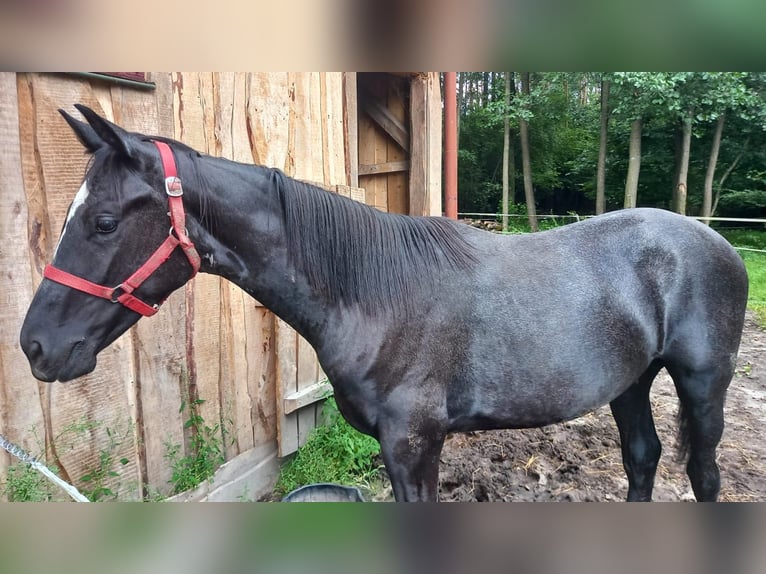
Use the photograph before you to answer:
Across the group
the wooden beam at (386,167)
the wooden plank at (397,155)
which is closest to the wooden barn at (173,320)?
the wooden plank at (397,155)

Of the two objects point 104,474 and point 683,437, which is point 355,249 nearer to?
point 104,474

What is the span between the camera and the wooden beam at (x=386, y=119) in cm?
383

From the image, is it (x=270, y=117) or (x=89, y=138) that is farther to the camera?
(x=270, y=117)

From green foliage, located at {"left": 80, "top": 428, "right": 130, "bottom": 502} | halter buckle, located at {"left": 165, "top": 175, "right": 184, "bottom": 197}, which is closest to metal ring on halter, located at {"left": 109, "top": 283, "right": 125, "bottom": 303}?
halter buckle, located at {"left": 165, "top": 175, "right": 184, "bottom": 197}

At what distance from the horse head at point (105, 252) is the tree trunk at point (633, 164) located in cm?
229

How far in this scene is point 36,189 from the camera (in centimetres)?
160

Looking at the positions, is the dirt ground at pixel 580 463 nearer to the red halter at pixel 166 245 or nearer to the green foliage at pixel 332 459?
the green foliage at pixel 332 459

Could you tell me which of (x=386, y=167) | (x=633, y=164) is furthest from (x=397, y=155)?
(x=633, y=164)

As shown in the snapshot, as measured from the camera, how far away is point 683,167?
2.43m

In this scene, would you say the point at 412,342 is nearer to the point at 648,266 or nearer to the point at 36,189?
the point at 648,266

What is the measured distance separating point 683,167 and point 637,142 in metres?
0.29

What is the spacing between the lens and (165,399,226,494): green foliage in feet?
6.99
